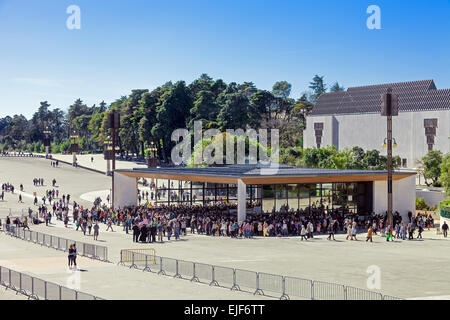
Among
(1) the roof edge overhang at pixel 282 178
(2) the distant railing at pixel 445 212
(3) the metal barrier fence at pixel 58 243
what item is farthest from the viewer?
(2) the distant railing at pixel 445 212

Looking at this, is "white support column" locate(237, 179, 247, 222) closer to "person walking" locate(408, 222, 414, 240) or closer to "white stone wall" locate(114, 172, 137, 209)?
"person walking" locate(408, 222, 414, 240)

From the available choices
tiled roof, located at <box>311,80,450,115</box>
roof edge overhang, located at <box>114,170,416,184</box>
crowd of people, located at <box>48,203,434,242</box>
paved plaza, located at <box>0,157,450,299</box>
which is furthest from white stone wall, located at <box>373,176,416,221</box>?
tiled roof, located at <box>311,80,450,115</box>

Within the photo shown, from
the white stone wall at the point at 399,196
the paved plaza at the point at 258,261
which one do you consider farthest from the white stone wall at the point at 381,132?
the paved plaza at the point at 258,261

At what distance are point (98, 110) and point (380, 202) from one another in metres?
141

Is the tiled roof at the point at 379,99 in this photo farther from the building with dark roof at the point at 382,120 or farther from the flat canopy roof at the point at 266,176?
the flat canopy roof at the point at 266,176

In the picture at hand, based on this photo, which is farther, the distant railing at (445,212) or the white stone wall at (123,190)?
the white stone wall at (123,190)

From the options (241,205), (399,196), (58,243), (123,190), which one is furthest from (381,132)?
(58,243)

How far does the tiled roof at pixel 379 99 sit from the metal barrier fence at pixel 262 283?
71.9m

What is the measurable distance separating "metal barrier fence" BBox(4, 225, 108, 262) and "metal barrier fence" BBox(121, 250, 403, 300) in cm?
373

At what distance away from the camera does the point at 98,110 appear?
178625 mm

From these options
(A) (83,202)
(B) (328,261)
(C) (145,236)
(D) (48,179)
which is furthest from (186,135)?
(B) (328,261)

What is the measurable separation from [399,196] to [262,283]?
2948 cm

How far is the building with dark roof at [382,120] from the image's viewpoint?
88250mm

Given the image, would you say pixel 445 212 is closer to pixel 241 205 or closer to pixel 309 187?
pixel 309 187
